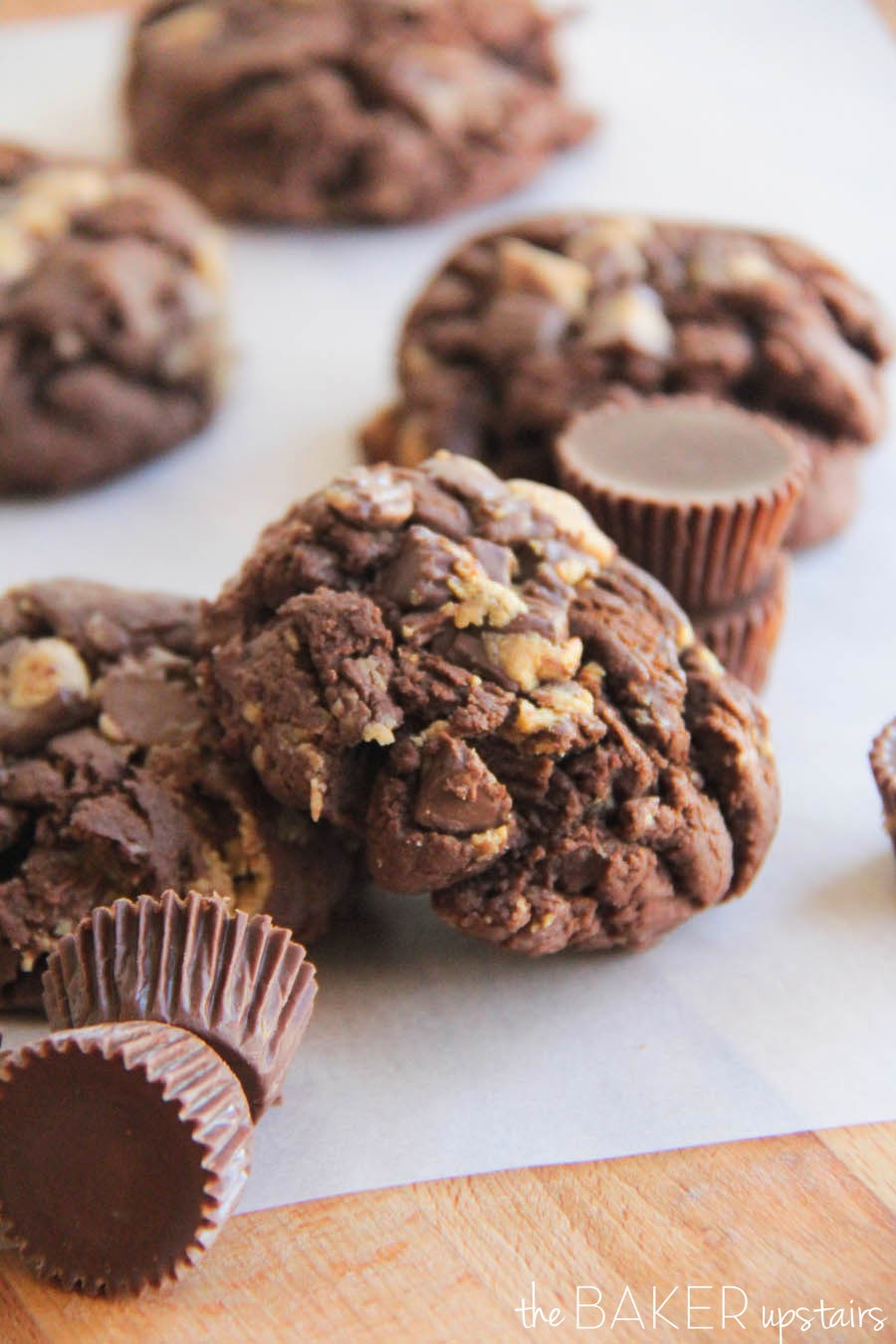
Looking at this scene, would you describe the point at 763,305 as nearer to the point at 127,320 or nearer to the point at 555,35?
the point at 127,320

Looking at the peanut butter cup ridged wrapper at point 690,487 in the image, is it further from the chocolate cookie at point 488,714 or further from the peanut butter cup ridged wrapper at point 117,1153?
the peanut butter cup ridged wrapper at point 117,1153

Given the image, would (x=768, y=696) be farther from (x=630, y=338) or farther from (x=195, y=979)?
(x=195, y=979)

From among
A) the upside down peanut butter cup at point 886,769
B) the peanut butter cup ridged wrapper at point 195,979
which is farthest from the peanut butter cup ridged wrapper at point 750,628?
the peanut butter cup ridged wrapper at point 195,979

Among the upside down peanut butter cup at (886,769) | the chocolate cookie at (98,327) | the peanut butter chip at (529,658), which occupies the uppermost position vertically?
the peanut butter chip at (529,658)

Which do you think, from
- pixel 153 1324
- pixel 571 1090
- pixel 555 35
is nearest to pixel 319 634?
pixel 571 1090

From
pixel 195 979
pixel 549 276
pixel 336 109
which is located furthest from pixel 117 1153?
pixel 336 109
